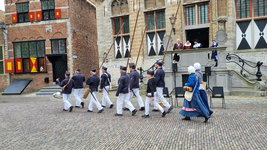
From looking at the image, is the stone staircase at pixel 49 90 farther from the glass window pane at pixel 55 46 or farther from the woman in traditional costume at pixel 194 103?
the woman in traditional costume at pixel 194 103

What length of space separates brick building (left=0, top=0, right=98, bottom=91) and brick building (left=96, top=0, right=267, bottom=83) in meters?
2.53

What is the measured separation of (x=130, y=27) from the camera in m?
17.1

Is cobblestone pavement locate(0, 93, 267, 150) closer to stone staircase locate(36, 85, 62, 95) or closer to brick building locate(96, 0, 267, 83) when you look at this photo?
brick building locate(96, 0, 267, 83)

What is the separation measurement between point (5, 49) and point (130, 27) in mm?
11356

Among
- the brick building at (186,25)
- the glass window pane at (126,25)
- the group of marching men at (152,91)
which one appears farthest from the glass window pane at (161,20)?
the group of marching men at (152,91)

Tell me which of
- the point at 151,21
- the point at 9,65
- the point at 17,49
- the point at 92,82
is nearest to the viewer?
the point at 92,82

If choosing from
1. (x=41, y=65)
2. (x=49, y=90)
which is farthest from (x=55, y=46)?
(x=49, y=90)

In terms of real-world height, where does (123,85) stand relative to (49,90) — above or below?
above

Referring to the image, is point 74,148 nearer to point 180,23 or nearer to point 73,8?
point 180,23

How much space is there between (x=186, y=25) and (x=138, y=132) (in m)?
11.7

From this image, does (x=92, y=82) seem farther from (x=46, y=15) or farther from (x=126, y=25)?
(x=46, y=15)

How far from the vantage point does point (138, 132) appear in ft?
18.1

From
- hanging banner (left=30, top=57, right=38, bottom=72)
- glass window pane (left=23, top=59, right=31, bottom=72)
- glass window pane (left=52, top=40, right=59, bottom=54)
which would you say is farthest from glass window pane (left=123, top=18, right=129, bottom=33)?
glass window pane (left=23, top=59, right=31, bottom=72)

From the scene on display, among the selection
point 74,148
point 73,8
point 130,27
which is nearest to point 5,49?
point 73,8
